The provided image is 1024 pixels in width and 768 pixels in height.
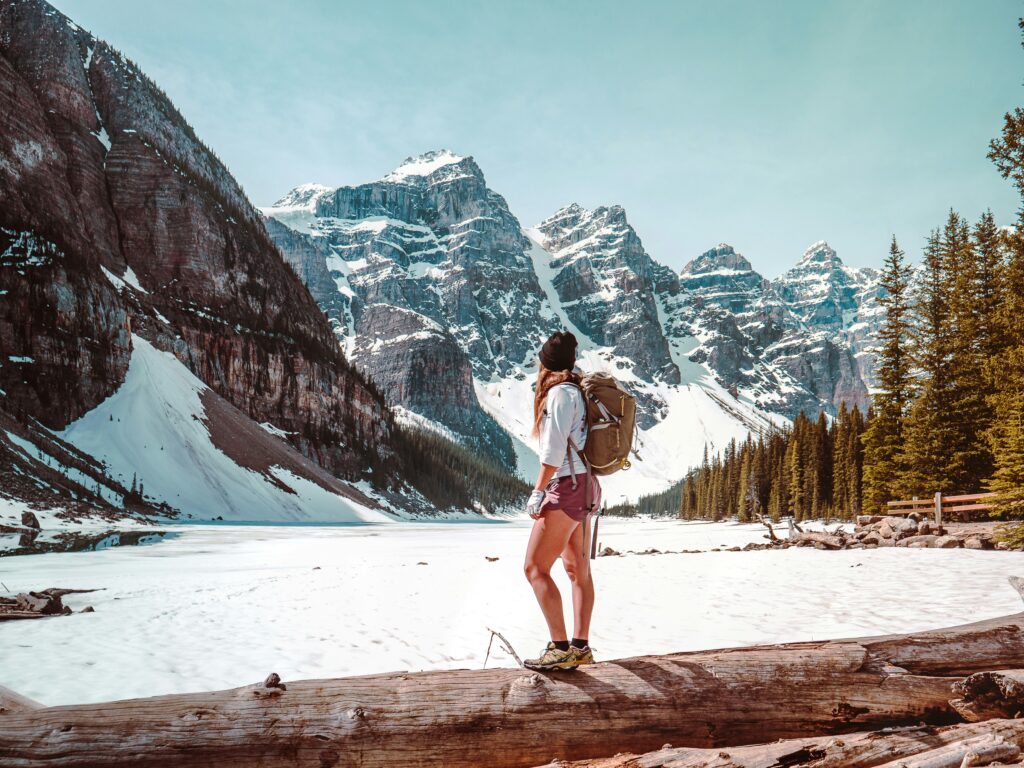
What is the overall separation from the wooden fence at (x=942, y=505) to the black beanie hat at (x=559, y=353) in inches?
742

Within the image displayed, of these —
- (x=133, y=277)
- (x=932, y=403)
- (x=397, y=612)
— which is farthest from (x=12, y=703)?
(x=133, y=277)

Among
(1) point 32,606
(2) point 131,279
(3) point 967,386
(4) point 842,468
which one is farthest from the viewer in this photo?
(2) point 131,279

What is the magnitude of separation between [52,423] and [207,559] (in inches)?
1472

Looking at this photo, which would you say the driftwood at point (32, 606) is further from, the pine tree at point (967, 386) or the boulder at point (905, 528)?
the pine tree at point (967, 386)

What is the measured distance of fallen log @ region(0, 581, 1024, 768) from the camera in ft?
10.7


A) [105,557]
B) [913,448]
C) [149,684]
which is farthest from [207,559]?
[913,448]

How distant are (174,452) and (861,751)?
54.9 metres

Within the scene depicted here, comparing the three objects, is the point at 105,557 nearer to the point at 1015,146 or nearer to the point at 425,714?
the point at 425,714

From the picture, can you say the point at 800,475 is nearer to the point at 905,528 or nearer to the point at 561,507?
the point at 905,528

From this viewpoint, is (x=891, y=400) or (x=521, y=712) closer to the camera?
(x=521, y=712)

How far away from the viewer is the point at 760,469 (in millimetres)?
73438

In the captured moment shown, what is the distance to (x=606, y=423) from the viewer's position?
4.82 metres

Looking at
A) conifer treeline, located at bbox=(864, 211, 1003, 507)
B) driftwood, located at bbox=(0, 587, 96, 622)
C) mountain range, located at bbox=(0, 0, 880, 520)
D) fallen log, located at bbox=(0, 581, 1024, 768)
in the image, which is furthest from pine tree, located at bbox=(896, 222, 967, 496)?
driftwood, located at bbox=(0, 587, 96, 622)

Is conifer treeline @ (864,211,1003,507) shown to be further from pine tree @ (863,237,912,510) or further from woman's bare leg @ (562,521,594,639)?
woman's bare leg @ (562,521,594,639)
